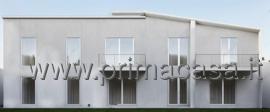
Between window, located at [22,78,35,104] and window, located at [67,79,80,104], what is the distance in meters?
2.08

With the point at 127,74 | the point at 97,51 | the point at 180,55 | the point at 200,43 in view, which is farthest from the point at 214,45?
the point at 97,51

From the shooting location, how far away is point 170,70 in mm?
19125

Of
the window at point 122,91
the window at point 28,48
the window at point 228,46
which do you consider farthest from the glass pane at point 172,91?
the window at point 28,48

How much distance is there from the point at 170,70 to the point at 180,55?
105 cm

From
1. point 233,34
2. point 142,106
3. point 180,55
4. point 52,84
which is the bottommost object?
point 142,106

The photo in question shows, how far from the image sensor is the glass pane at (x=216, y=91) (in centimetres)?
1909

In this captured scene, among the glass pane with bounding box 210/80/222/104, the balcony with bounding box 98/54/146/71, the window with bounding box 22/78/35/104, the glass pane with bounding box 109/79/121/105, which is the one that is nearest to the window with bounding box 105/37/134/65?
the balcony with bounding box 98/54/146/71

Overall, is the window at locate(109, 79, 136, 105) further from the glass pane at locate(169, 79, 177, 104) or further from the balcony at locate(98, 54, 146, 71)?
the glass pane at locate(169, 79, 177, 104)

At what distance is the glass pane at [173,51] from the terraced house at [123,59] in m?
0.06

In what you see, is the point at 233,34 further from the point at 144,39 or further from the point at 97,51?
the point at 97,51

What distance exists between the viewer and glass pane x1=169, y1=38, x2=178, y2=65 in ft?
63.0

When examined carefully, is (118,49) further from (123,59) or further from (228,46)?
(228,46)

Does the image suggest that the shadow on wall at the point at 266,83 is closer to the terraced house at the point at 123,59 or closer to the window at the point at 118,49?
the terraced house at the point at 123,59

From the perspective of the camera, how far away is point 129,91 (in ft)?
62.8
